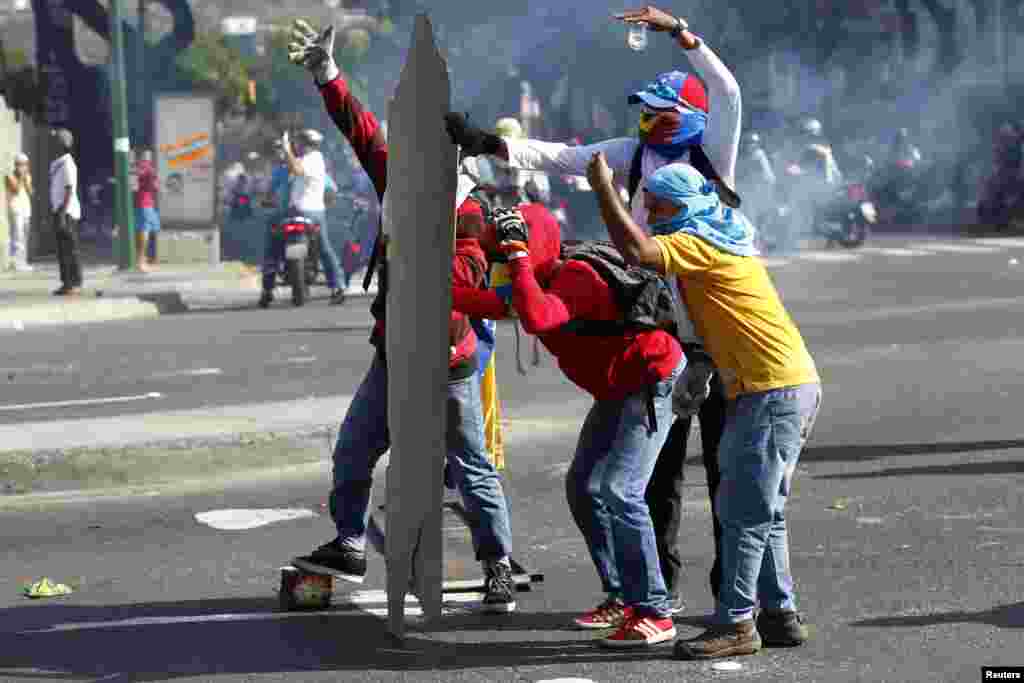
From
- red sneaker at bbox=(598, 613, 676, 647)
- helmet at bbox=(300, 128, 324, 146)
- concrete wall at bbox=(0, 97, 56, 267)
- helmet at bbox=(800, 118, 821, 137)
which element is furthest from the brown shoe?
helmet at bbox=(800, 118, 821, 137)

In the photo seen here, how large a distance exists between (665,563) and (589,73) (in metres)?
30.0

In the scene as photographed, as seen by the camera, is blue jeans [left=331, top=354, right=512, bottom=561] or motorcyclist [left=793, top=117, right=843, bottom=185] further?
motorcyclist [left=793, top=117, right=843, bottom=185]

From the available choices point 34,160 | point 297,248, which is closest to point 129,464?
point 297,248

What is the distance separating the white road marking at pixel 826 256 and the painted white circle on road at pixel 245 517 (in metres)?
17.6

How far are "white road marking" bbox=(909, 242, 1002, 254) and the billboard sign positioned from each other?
10.1m

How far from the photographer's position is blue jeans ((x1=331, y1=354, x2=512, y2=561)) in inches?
281

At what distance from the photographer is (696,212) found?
6320 millimetres

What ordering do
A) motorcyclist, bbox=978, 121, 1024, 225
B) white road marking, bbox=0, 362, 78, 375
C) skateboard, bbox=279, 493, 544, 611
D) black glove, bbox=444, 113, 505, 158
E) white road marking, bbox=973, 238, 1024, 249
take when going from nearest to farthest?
1. black glove, bbox=444, 113, 505, 158
2. skateboard, bbox=279, 493, 544, 611
3. white road marking, bbox=0, 362, 78, 375
4. white road marking, bbox=973, 238, 1024, 249
5. motorcyclist, bbox=978, 121, 1024, 225

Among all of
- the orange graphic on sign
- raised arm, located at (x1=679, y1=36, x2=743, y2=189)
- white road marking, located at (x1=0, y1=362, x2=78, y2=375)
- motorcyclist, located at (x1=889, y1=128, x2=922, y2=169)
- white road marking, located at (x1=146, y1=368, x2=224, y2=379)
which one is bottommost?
white road marking, located at (x1=0, y1=362, x2=78, y2=375)

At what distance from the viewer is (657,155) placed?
684 cm

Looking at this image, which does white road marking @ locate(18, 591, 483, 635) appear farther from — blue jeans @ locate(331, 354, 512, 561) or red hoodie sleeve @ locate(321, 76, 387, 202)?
red hoodie sleeve @ locate(321, 76, 387, 202)

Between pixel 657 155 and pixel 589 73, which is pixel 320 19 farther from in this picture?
pixel 657 155

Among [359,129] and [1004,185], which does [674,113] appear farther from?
[1004,185]

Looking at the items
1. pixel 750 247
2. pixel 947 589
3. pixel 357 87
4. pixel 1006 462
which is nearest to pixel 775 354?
pixel 750 247
